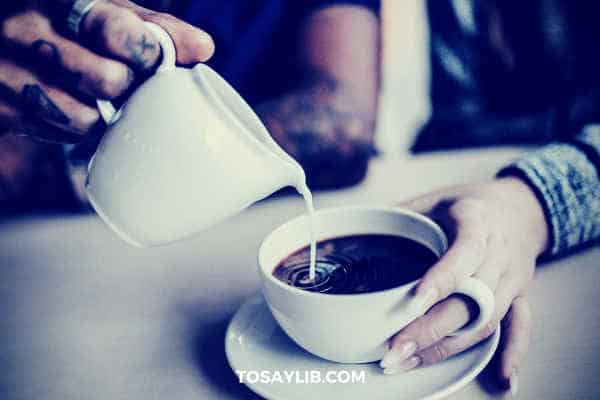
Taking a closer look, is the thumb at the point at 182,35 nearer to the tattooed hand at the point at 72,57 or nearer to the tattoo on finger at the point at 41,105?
the tattooed hand at the point at 72,57

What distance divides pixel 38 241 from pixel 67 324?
0.25 meters

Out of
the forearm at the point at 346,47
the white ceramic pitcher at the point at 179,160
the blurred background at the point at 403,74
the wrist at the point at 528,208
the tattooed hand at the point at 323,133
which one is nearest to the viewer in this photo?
the white ceramic pitcher at the point at 179,160

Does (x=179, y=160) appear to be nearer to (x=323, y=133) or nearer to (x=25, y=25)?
(x=25, y=25)

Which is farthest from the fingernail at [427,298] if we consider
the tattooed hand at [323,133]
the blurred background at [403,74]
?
the blurred background at [403,74]

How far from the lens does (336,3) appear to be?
1181 millimetres

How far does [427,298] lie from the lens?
1.50ft

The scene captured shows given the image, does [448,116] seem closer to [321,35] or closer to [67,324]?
[321,35]

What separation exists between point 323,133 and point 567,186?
1.36 ft

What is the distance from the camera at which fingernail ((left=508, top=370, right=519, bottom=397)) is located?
464mm

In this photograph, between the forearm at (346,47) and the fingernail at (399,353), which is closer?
the fingernail at (399,353)

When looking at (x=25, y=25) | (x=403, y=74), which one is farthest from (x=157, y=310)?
(x=403, y=74)

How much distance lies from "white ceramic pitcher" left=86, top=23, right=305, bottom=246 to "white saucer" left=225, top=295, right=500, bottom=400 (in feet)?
0.44

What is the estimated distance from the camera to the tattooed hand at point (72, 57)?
0.47m

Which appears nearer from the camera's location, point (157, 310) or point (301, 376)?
point (301, 376)
